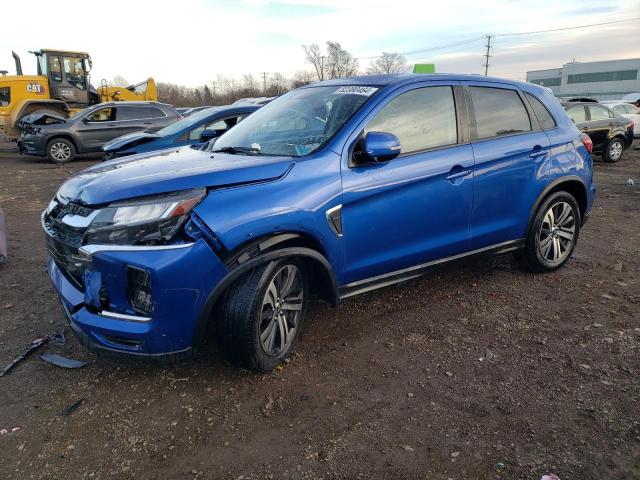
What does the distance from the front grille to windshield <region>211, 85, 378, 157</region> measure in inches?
46.6

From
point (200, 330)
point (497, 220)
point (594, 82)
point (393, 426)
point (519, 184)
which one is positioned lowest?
point (393, 426)

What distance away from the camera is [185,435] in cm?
251

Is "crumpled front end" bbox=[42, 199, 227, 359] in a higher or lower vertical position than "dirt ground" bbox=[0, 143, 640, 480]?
higher

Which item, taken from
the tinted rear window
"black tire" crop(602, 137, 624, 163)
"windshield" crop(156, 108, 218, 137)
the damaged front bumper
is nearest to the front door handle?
the damaged front bumper

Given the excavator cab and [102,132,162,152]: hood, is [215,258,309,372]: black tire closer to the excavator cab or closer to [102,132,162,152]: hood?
[102,132,162,152]: hood

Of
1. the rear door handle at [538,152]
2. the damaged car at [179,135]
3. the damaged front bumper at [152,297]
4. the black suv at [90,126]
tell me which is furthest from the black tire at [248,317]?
the black suv at [90,126]

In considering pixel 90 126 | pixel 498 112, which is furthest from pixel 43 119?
pixel 498 112

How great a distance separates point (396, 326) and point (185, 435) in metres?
1.77

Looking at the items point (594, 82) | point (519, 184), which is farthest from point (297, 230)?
point (594, 82)

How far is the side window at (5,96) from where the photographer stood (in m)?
17.0

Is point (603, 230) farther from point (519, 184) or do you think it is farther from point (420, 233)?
point (420, 233)

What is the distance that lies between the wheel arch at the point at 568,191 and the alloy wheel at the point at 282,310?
241 centimetres

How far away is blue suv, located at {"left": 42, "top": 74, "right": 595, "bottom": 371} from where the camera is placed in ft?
8.35

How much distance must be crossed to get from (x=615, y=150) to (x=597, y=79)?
89.6 metres
